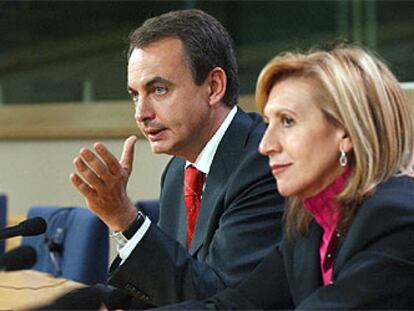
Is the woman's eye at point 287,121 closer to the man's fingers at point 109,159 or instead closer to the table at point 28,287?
the man's fingers at point 109,159

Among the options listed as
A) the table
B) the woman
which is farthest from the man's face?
the woman

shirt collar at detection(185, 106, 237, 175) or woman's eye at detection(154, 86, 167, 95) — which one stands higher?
woman's eye at detection(154, 86, 167, 95)

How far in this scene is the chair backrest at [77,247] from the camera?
3832 millimetres

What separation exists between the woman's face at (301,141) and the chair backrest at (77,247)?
85.2 inches

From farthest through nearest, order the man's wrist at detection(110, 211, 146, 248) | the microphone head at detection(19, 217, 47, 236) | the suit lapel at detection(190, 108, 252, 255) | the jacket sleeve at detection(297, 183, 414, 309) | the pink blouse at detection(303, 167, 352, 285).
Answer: the suit lapel at detection(190, 108, 252, 255) < the microphone head at detection(19, 217, 47, 236) < the man's wrist at detection(110, 211, 146, 248) < the pink blouse at detection(303, 167, 352, 285) < the jacket sleeve at detection(297, 183, 414, 309)

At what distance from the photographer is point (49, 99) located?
6059mm

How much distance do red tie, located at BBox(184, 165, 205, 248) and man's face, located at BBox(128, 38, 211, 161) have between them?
0.10 metres

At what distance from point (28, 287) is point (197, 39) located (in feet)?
3.75

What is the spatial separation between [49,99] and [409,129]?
4605 mm

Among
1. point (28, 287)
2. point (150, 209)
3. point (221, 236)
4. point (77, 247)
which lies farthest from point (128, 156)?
point (150, 209)

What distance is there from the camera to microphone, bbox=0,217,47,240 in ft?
7.17

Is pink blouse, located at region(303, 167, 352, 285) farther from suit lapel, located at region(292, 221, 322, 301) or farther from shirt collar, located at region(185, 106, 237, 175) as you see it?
shirt collar, located at region(185, 106, 237, 175)

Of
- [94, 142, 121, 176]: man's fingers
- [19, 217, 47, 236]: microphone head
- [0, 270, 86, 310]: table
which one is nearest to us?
[94, 142, 121, 176]: man's fingers

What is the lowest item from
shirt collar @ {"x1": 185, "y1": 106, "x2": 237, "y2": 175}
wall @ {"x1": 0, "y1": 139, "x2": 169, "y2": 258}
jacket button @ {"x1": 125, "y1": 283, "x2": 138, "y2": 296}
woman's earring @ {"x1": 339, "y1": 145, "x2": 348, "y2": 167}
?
wall @ {"x1": 0, "y1": 139, "x2": 169, "y2": 258}
